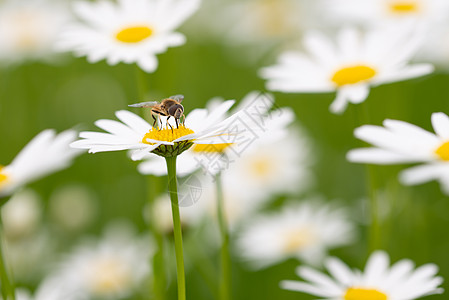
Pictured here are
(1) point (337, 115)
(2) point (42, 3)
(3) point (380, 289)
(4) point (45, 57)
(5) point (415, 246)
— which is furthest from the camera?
(2) point (42, 3)

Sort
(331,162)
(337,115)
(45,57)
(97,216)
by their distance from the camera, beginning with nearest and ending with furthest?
(97,216), (331,162), (337,115), (45,57)

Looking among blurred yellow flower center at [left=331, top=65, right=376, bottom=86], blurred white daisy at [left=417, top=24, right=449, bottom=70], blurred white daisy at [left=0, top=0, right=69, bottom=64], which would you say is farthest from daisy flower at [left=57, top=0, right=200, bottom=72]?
blurred white daisy at [left=0, top=0, right=69, bottom=64]

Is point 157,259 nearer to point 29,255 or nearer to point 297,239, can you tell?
point 297,239

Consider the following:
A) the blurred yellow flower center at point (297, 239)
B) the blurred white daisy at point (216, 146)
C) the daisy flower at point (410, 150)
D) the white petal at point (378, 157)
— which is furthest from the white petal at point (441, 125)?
the blurred yellow flower center at point (297, 239)

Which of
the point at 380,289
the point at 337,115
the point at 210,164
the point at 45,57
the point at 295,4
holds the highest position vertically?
the point at 295,4

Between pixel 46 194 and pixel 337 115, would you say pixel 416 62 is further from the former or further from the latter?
pixel 46 194

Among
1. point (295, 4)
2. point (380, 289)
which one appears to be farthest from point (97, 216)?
point (295, 4)

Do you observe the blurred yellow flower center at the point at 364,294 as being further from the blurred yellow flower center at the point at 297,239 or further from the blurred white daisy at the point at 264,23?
the blurred white daisy at the point at 264,23
